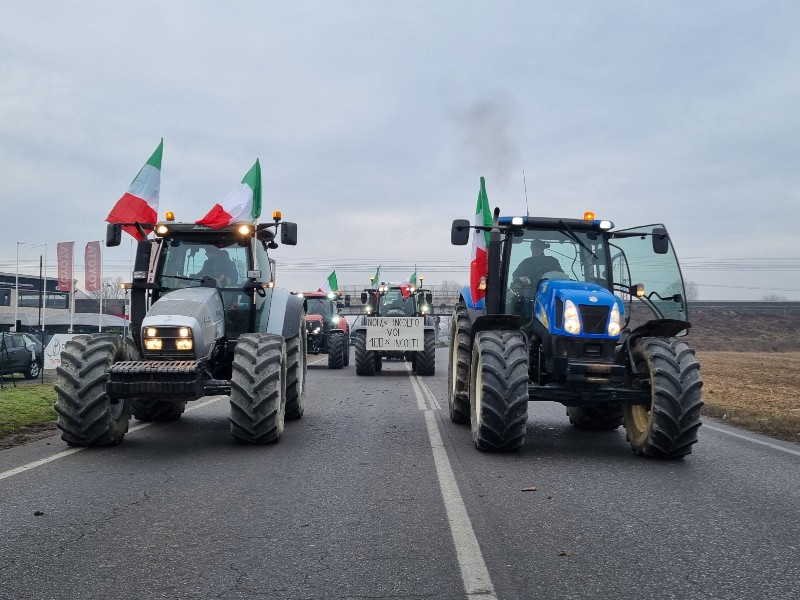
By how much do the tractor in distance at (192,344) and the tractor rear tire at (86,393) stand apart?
0.01 metres

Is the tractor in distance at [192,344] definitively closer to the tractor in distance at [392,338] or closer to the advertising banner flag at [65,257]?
the tractor in distance at [392,338]

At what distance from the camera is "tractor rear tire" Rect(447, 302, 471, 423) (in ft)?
34.8

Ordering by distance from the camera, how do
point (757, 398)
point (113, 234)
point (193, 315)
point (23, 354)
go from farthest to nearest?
1. point (23, 354)
2. point (757, 398)
3. point (113, 234)
4. point (193, 315)

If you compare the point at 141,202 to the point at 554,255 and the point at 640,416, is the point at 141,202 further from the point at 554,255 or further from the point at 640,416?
the point at 640,416

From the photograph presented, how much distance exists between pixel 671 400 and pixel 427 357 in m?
15.3

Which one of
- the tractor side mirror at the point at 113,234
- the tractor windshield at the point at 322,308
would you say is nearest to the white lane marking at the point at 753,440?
the tractor side mirror at the point at 113,234

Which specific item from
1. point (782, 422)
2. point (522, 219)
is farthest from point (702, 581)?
point (782, 422)

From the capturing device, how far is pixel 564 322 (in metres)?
8.27

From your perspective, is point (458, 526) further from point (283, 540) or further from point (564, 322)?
point (564, 322)

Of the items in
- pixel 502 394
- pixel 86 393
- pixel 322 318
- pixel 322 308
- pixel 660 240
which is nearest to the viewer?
pixel 502 394

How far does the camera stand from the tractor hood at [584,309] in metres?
8.23

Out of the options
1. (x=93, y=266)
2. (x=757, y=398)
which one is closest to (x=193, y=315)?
(x=757, y=398)

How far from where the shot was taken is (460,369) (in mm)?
10656

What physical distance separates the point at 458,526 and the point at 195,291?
5151 millimetres
